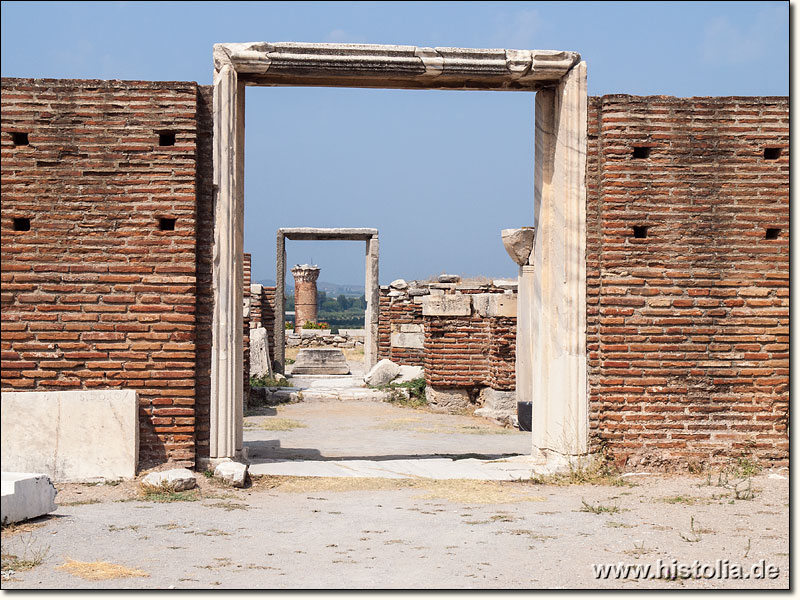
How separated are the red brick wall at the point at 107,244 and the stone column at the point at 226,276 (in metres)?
0.20

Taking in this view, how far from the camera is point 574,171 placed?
7.07 m

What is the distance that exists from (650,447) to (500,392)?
5221mm

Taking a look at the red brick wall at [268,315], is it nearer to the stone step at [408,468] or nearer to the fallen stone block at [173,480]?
the stone step at [408,468]

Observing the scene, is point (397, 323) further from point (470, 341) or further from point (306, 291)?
point (306, 291)

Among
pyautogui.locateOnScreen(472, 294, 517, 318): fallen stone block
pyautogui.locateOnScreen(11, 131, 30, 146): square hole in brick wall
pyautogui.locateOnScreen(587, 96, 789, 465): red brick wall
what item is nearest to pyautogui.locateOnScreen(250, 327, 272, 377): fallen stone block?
pyautogui.locateOnScreen(472, 294, 517, 318): fallen stone block

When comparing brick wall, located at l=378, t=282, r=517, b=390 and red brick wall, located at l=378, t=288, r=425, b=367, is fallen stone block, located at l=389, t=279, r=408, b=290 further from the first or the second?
brick wall, located at l=378, t=282, r=517, b=390

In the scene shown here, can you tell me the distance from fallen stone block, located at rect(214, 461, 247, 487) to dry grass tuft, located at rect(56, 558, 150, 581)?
7.25 ft

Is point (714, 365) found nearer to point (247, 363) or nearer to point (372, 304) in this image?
point (247, 363)

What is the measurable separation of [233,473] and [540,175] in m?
3.58

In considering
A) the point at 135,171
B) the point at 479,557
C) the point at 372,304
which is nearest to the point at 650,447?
the point at 479,557

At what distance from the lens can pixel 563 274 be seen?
7098 millimetres

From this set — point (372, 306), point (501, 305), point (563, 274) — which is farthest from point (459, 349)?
point (372, 306)

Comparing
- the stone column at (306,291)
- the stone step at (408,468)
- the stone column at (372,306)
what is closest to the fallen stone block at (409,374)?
the stone column at (372,306)

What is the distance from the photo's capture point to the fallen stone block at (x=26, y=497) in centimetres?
495
